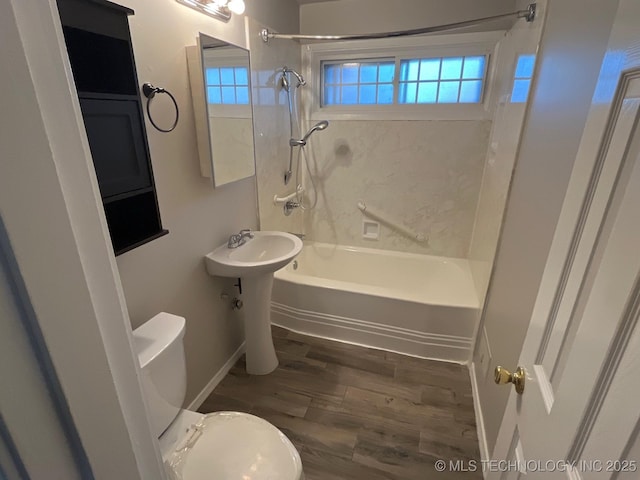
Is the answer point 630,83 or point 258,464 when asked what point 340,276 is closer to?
point 258,464

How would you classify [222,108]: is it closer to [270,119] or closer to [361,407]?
[270,119]

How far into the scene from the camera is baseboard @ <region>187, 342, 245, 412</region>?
1.80 metres

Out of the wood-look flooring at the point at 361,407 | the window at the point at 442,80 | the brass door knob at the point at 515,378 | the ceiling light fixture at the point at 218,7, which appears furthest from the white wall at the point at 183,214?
the brass door knob at the point at 515,378

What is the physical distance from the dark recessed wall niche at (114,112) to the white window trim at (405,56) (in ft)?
5.73

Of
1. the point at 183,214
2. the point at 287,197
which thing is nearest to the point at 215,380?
the point at 183,214

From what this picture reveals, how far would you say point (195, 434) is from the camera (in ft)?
3.79

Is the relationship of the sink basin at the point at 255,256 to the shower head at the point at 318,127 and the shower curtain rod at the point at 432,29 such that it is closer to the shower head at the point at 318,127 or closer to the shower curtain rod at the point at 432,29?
the shower head at the point at 318,127

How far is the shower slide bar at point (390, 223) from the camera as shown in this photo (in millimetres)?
2787

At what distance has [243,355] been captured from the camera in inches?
87.0

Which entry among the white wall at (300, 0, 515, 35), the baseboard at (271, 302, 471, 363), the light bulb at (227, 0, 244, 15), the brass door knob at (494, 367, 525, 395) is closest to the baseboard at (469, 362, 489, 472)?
the baseboard at (271, 302, 471, 363)

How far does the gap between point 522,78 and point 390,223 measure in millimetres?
1432

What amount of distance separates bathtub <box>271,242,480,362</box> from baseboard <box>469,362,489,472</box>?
146mm

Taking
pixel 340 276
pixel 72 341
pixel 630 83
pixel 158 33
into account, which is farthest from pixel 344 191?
pixel 72 341

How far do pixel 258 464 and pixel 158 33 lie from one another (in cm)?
159
